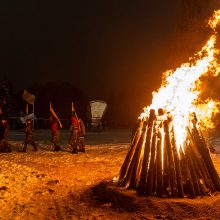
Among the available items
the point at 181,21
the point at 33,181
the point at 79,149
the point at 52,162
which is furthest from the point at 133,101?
the point at 33,181

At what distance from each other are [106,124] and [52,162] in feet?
84.3

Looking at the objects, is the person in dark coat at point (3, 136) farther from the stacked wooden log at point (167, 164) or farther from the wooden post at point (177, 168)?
the wooden post at point (177, 168)

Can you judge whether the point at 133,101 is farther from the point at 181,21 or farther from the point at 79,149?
the point at 79,149

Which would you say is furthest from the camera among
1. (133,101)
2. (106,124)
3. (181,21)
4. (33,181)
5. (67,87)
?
(67,87)

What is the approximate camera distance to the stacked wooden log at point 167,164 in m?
7.85

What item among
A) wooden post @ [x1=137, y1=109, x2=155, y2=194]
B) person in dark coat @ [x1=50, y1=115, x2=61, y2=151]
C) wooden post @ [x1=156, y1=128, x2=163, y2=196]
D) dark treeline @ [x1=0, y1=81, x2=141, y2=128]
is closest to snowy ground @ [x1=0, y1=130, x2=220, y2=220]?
wooden post @ [x1=156, y1=128, x2=163, y2=196]

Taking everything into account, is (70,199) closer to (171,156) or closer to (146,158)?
(146,158)

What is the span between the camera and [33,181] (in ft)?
32.0

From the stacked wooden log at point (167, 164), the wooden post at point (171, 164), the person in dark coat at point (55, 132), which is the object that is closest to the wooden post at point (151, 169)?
the stacked wooden log at point (167, 164)

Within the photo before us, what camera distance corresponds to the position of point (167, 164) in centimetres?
798

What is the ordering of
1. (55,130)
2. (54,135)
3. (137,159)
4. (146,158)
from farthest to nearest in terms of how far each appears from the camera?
(55,130) → (54,135) → (137,159) → (146,158)

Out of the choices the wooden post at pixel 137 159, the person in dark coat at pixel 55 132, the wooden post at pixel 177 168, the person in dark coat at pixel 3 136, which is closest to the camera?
the wooden post at pixel 177 168

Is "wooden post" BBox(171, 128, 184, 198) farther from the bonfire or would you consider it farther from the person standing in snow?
the person standing in snow

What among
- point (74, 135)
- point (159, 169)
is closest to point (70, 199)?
point (159, 169)
